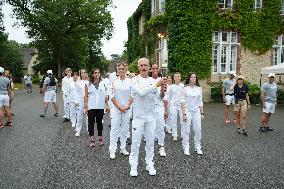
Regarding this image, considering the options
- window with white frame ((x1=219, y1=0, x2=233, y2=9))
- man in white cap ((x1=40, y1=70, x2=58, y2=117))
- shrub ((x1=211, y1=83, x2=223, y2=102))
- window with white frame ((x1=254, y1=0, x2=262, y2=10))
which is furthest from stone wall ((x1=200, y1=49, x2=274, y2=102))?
man in white cap ((x1=40, y1=70, x2=58, y2=117))

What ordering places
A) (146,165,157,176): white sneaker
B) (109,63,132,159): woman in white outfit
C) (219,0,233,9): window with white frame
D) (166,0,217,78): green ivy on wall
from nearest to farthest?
(146,165,157,176): white sneaker, (109,63,132,159): woman in white outfit, (166,0,217,78): green ivy on wall, (219,0,233,9): window with white frame

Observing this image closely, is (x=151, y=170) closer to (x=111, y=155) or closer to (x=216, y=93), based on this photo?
(x=111, y=155)

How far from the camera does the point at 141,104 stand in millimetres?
6637

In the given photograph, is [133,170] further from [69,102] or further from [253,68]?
[253,68]

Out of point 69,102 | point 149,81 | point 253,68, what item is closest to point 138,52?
point 253,68

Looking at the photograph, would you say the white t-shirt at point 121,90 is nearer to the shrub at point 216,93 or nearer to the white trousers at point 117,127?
the white trousers at point 117,127

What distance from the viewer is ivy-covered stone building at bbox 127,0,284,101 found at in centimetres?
2186

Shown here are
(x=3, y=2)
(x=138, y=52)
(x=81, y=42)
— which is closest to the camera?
(x=138, y=52)

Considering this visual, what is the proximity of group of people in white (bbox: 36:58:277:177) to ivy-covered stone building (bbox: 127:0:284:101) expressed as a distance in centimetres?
1019

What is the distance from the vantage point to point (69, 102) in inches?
494

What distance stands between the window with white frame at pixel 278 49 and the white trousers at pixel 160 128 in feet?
59.3

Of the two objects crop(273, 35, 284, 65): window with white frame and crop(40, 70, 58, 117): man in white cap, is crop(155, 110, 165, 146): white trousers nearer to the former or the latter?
crop(40, 70, 58, 117): man in white cap

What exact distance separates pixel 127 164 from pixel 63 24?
37431 mm

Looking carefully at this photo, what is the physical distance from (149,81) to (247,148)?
3990 mm
